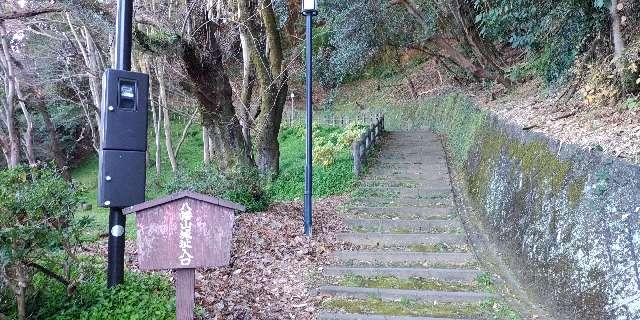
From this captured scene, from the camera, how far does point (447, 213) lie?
29.7 ft

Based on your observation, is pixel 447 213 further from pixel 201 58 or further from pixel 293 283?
pixel 201 58

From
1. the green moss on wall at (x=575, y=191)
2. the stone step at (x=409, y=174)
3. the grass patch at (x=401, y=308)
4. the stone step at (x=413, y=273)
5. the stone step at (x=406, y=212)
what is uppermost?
the stone step at (x=409, y=174)

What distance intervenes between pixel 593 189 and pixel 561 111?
10.4 feet

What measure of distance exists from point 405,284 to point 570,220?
2.31m

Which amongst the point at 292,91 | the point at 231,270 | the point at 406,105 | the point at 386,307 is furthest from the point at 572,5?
the point at 292,91

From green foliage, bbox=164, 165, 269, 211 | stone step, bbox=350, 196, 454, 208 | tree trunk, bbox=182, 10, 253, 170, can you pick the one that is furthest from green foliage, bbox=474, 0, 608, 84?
green foliage, bbox=164, 165, 269, 211

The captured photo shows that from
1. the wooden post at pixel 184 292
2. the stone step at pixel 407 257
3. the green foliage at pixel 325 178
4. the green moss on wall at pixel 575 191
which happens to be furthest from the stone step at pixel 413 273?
the green foliage at pixel 325 178

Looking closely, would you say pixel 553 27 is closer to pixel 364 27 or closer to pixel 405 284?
pixel 405 284

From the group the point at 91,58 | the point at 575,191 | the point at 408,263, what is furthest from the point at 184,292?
the point at 91,58

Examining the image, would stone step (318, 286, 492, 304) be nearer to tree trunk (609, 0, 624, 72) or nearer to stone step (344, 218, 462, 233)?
stone step (344, 218, 462, 233)

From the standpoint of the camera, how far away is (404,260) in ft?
24.1

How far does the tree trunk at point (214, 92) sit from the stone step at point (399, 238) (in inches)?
125

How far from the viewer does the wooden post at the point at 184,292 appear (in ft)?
13.6

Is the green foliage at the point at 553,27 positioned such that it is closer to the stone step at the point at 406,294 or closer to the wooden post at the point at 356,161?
the wooden post at the point at 356,161
